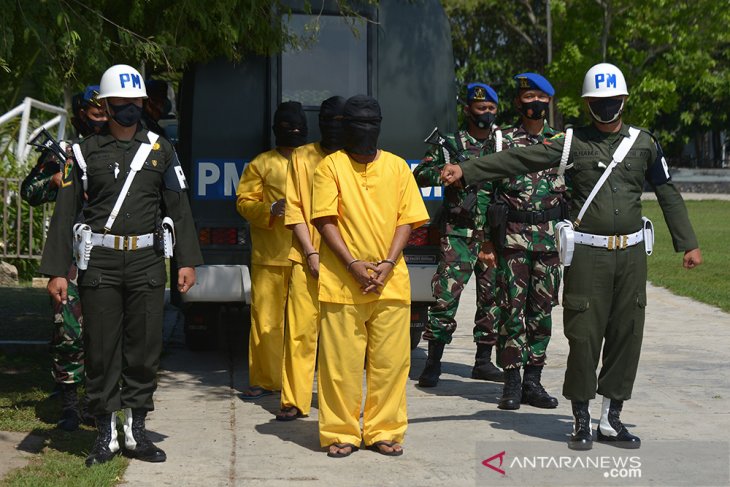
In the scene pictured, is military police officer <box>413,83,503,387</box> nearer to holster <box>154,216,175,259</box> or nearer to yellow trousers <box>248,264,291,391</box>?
yellow trousers <box>248,264,291,391</box>

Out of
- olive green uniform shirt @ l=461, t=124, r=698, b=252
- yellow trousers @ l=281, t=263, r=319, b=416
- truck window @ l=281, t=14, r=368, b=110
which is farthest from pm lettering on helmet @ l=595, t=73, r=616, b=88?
truck window @ l=281, t=14, r=368, b=110

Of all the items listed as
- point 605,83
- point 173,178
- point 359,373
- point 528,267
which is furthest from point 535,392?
point 173,178

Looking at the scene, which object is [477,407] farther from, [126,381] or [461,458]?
[126,381]

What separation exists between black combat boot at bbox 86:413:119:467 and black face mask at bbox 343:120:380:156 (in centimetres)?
188

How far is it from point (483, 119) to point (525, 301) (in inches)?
50.8

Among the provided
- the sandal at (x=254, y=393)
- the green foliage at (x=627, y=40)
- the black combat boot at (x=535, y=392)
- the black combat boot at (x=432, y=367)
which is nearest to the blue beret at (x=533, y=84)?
the black combat boot at (x=535, y=392)

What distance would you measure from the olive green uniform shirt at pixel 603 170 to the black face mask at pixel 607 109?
4.1 inches

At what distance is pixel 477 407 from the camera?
8148mm

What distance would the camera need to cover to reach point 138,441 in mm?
6641

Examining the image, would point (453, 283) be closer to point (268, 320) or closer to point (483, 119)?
point (483, 119)

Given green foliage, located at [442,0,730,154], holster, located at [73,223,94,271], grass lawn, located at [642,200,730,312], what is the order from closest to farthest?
holster, located at [73,223,94,271] < grass lawn, located at [642,200,730,312] < green foliage, located at [442,0,730,154]

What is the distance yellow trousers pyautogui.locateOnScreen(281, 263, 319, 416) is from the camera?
7.80 meters

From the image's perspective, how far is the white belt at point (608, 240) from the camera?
693 cm

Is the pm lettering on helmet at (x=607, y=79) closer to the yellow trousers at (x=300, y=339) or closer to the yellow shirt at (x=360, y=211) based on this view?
the yellow shirt at (x=360, y=211)
